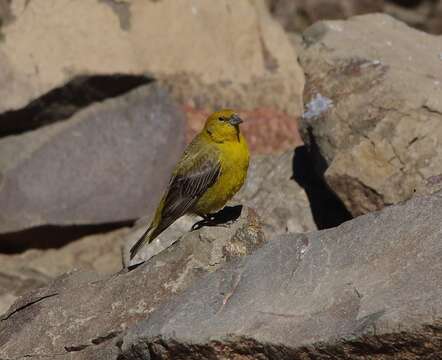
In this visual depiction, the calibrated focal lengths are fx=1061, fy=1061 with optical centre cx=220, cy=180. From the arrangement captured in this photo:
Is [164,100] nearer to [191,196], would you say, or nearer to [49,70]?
[49,70]

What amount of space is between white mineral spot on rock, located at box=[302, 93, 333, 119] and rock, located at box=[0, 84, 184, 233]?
2720mm

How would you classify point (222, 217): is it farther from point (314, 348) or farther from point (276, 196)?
point (314, 348)

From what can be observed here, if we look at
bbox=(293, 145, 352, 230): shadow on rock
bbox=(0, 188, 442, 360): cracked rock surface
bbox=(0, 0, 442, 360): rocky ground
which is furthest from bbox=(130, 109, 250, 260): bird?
bbox=(0, 188, 442, 360): cracked rock surface

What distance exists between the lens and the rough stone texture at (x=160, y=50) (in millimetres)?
11492

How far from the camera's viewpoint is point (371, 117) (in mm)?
9180

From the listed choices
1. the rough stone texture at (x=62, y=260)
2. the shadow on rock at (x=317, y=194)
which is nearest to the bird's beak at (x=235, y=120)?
the shadow on rock at (x=317, y=194)

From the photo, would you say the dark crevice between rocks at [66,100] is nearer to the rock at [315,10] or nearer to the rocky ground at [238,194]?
the rocky ground at [238,194]

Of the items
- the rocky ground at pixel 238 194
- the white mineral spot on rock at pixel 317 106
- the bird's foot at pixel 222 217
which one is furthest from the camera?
the white mineral spot on rock at pixel 317 106

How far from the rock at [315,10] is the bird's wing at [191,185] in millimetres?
6896

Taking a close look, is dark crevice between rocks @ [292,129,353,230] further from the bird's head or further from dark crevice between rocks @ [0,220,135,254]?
dark crevice between rocks @ [0,220,135,254]

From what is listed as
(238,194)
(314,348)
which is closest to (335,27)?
(238,194)

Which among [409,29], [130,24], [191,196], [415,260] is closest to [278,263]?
[415,260]

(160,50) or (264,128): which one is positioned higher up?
(160,50)

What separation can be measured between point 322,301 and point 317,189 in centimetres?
419
